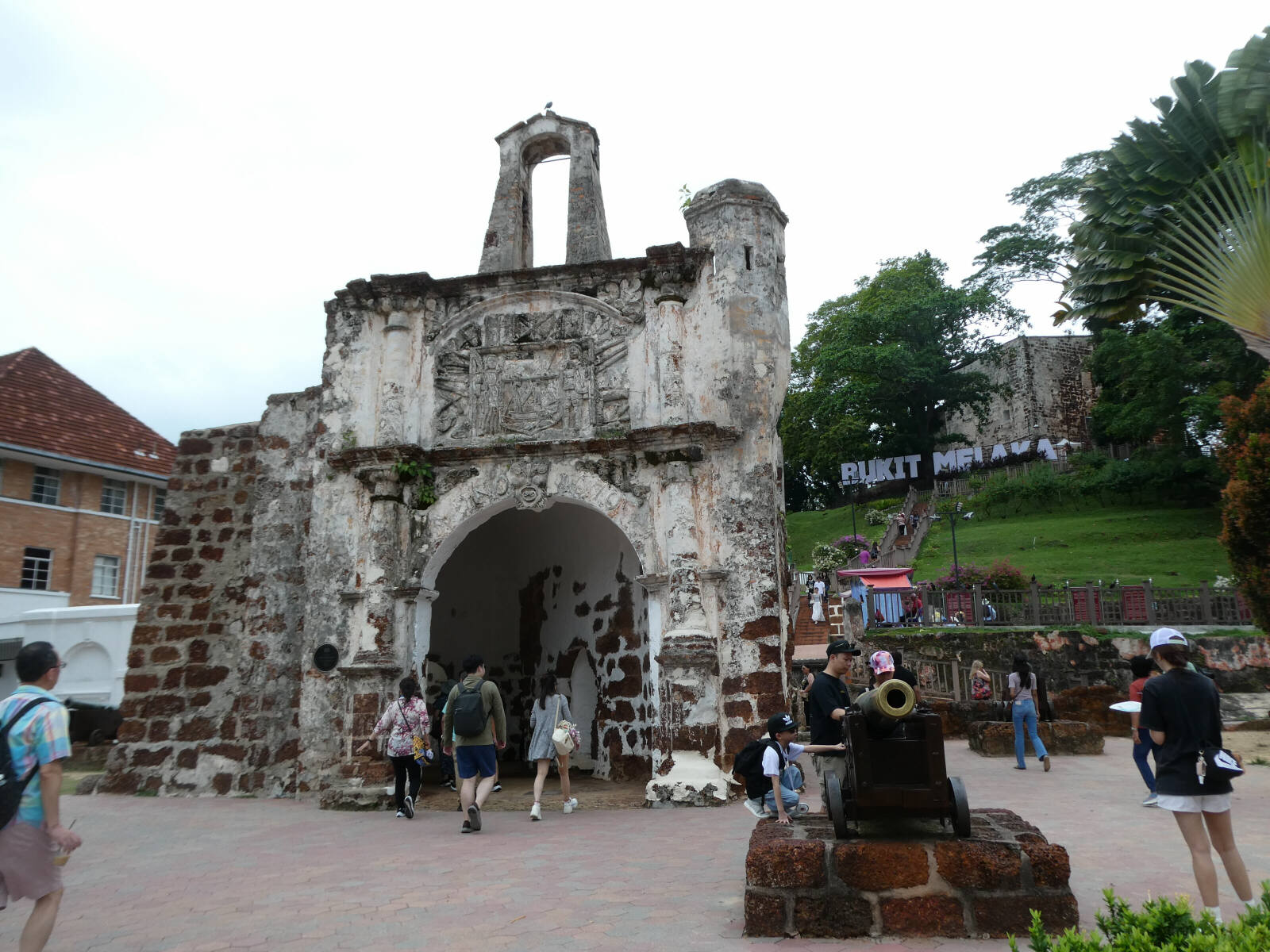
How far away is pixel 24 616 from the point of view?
1716 cm

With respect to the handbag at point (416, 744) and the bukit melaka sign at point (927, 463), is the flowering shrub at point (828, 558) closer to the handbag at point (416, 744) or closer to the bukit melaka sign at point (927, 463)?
the bukit melaka sign at point (927, 463)

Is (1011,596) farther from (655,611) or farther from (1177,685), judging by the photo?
(1177,685)

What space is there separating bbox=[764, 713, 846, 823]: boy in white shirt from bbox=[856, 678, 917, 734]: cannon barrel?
3.72 ft

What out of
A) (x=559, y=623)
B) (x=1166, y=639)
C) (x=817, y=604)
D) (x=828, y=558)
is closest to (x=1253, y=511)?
(x=1166, y=639)

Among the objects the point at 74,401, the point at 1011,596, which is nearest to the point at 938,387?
the point at 1011,596

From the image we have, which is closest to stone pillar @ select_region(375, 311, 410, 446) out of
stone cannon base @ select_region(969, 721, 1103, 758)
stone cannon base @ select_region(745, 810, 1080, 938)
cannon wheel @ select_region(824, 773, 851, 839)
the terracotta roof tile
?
cannon wheel @ select_region(824, 773, 851, 839)

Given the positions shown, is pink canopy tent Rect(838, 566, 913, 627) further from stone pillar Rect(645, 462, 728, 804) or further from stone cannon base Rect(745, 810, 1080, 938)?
stone cannon base Rect(745, 810, 1080, 938)

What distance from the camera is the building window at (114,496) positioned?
907 inches

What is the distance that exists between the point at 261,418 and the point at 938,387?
3719cm

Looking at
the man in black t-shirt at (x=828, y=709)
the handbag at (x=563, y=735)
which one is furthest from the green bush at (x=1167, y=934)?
the handbag at (x=563, y=735)

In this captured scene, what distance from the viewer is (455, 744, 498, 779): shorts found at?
7.58 meters

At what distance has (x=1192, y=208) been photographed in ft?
54.4

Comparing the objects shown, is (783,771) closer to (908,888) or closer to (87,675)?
(908,888)

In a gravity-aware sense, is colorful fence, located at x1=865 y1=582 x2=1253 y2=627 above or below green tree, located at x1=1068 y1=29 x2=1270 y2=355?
below
